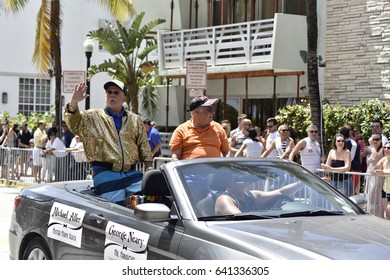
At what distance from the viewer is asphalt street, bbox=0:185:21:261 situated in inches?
422

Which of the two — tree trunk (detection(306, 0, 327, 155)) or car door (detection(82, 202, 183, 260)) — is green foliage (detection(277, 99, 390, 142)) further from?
car door (detection(82, 202, 183, 260))

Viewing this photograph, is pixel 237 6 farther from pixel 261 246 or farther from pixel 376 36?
pixel 261 246

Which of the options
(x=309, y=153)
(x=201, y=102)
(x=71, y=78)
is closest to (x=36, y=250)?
(x=201, y=102)

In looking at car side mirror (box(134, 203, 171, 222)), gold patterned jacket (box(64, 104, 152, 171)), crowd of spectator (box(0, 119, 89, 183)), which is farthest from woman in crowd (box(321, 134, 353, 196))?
car side mirror (box(134, 203, 171, 222))

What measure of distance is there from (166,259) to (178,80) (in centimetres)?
2436

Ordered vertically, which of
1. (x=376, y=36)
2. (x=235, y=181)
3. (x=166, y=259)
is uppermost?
(x=376, y=36)

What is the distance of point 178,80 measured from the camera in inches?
1169

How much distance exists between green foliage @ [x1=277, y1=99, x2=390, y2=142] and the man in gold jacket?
35.3ft

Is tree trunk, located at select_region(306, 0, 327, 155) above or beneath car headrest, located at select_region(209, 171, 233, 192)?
above

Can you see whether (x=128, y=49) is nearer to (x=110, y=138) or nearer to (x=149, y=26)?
(x=149, y=26)

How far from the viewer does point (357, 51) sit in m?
21.2

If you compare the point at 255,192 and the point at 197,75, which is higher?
the point at 197,75

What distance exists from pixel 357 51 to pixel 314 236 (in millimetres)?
16622
